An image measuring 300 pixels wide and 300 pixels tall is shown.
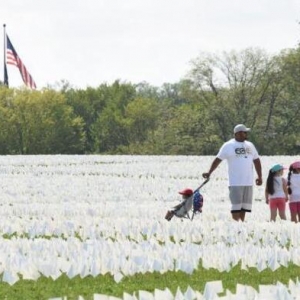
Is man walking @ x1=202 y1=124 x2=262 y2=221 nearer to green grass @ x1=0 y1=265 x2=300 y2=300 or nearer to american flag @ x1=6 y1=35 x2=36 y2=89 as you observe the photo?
green grass @ x1=0 y1=265 x2=300 y2=300

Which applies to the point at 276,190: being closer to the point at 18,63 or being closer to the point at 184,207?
the point at 184,207

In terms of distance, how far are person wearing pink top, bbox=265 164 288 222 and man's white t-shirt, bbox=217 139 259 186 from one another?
136 cm

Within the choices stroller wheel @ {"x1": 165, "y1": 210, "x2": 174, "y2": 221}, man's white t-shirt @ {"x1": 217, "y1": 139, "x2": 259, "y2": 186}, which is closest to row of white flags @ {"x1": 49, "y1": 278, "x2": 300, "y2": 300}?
man's white t-shirt @ {"x1": 217, "y1": 139, "x2": 259, "y2": 186}

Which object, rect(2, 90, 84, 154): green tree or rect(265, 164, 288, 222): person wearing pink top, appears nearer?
rect(265, 164, 288, 222): person wearing pink top

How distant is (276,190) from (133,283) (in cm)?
841

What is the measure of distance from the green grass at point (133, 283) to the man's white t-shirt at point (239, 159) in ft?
18.9

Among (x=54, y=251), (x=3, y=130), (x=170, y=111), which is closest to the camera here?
(x=54, y=251)

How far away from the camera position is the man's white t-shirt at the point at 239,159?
16.1m

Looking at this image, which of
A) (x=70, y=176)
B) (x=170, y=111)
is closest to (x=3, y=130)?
(x=170, y=111)

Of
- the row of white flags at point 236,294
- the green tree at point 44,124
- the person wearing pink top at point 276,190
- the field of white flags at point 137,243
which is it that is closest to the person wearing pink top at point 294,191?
the person wearing pink top at point 276,190

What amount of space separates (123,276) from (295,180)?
26.5 ft

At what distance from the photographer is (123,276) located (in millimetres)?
9930

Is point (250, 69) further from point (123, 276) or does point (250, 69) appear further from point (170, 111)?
point (123, 276)

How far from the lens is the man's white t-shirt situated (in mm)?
16078
